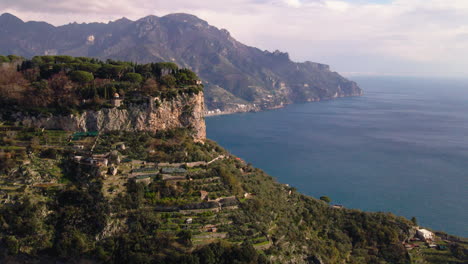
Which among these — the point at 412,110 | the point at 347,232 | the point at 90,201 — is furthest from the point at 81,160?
the point at 412,110

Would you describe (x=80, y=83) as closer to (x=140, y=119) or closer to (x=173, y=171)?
(x=140, y=119)

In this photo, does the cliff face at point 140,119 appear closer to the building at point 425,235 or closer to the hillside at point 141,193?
the hillside at point 141,193

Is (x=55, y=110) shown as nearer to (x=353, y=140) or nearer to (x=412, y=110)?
(x=353, y=140)

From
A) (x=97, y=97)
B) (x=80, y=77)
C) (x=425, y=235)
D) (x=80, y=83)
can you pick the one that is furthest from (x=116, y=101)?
(x=425, y=235)

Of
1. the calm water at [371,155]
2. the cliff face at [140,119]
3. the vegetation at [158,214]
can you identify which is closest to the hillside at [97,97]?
the cliff face at [140,119]

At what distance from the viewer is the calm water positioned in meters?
53.4

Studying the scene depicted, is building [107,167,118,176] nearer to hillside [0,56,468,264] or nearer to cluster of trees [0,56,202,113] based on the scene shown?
hillside [0,56,468,264]

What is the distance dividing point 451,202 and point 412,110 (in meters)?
100

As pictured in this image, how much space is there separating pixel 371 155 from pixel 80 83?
64.6 metres

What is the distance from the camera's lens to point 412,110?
468 ft

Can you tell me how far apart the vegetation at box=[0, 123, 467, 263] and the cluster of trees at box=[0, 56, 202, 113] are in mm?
3864

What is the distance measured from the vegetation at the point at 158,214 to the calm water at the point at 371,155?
17048mm

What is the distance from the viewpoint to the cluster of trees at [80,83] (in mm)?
35656

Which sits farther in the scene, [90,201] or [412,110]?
[412,110]
